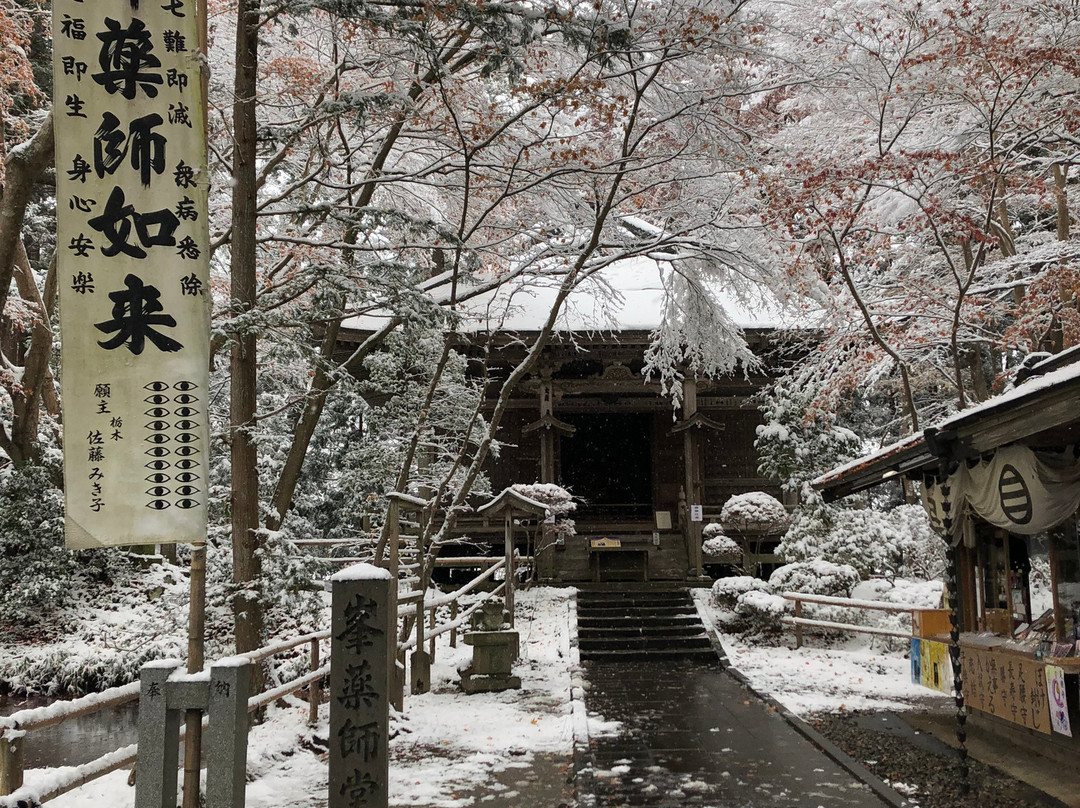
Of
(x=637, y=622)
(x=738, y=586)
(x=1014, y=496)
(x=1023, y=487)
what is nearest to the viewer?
(x=1023, y=487)

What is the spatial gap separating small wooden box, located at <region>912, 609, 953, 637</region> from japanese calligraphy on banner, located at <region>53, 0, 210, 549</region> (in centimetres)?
868

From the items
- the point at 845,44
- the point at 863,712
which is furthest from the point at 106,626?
the point at 845,44

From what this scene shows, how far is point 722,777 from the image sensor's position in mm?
7328

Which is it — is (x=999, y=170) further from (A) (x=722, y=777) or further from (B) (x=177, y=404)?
(B) (x=177, y=404)

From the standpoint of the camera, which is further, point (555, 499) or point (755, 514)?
point (555, 499)

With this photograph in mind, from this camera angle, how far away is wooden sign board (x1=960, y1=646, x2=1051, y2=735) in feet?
24.0

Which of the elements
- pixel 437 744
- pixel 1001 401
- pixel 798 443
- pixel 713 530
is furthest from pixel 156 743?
pixel 713 530

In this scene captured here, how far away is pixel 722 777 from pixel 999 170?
294 inches

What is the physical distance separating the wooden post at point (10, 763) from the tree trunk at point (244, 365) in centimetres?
343

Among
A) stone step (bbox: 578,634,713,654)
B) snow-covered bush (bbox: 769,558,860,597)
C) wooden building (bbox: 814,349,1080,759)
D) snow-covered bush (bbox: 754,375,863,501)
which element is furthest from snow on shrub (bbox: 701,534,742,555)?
wooden building (bbox: 814,349,1080,759)

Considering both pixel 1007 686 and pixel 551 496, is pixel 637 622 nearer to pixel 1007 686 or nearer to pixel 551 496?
pixel 551 496

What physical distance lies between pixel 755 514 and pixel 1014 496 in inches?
341

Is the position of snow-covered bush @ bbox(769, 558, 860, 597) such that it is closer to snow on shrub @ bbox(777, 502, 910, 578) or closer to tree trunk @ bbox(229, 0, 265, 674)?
snow on shrub @ bbox(777, 502, 910, 578)

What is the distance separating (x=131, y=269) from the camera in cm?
469
